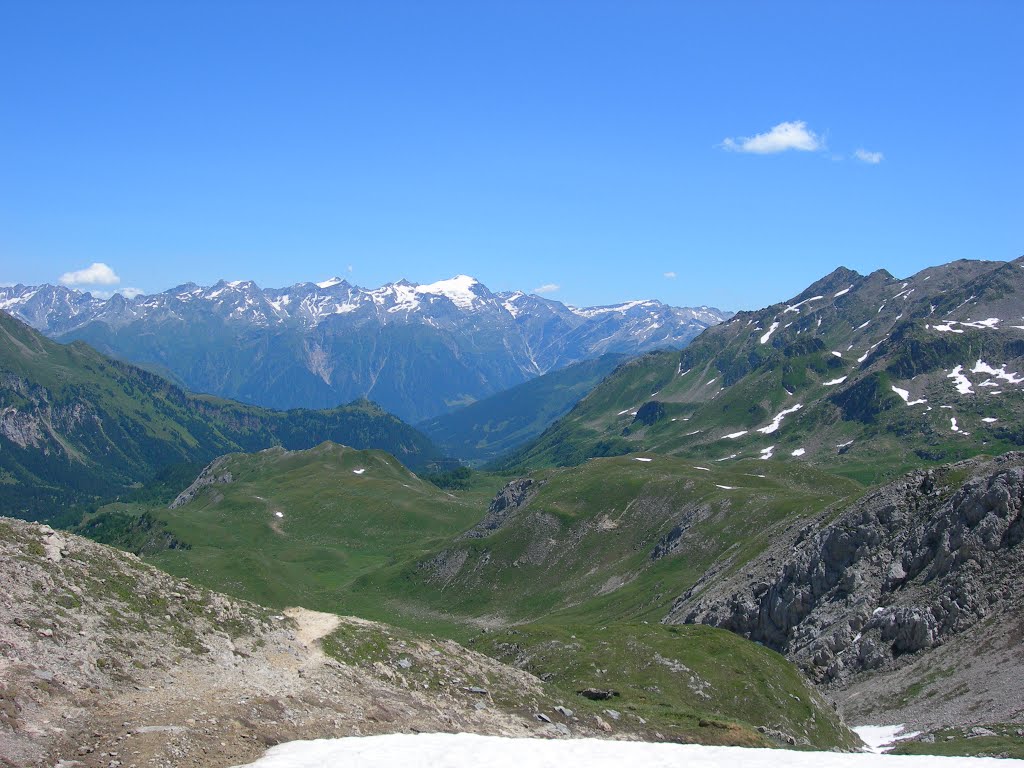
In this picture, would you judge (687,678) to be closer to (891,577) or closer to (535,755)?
(535,755)

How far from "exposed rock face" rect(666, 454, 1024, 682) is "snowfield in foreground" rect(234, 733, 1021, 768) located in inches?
1756

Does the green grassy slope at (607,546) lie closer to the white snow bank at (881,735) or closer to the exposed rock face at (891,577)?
the exposed rock face at (891,577)

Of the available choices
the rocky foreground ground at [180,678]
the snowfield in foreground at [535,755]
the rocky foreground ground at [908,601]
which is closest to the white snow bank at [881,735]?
the rocky foreground ground at [908,601]

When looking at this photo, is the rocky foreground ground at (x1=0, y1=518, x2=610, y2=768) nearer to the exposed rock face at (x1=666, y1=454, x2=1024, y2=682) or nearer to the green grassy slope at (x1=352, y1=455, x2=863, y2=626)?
the exposed rock face at (x1=666, y1=454, x2=1024, y2=682)

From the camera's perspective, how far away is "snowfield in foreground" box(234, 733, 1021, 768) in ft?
116

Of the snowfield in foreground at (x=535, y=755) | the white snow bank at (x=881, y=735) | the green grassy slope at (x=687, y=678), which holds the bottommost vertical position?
the white snow bank at (x=881, y=735)

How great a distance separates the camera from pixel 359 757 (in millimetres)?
35344

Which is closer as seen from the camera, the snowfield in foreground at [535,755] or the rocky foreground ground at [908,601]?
the snowfield in foreground at [535,755]

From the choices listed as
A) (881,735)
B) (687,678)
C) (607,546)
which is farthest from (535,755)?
(607,546)

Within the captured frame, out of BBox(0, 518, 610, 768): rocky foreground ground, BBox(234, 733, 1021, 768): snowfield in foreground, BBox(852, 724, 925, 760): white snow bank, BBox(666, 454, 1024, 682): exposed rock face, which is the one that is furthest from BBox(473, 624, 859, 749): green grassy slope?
BBox(666, 454, 1024, 682): exposed rock face

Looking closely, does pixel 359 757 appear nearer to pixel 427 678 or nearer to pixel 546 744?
pixel 546 744

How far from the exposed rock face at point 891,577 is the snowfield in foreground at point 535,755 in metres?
44.6

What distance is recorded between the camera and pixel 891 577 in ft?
306

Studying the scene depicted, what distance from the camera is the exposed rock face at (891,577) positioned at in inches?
3324
